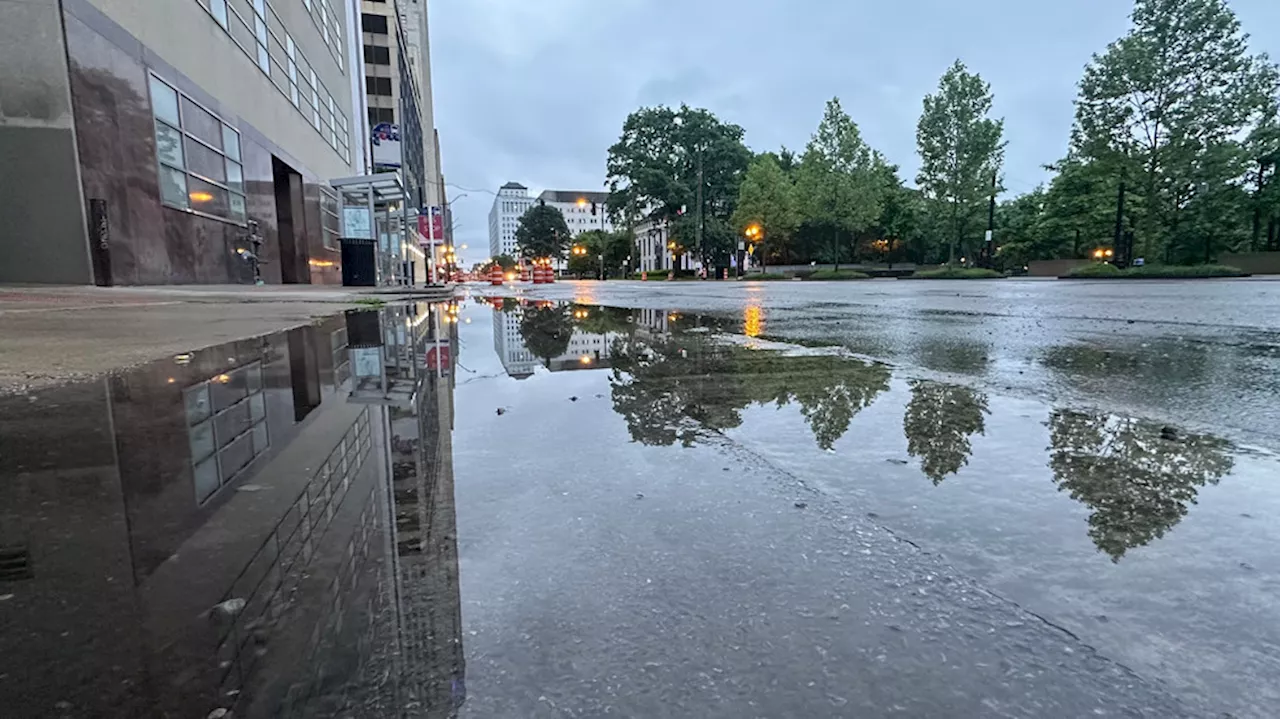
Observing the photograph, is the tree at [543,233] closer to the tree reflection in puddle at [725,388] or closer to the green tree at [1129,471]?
the tree reflection in puddle at [725,388]

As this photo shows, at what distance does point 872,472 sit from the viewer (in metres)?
2.18

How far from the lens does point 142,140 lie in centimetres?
1425

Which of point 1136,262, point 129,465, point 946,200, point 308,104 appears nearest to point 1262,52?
point 1136,262

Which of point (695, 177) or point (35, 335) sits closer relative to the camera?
point (35, 335)

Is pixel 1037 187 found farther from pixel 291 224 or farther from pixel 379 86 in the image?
pixel 291 224

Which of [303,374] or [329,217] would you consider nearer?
[303,374]

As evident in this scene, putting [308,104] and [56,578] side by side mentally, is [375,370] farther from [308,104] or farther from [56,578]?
[308,104]

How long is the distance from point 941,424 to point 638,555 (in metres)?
1.83

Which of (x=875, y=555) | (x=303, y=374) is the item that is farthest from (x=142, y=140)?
(x=875, y=555)

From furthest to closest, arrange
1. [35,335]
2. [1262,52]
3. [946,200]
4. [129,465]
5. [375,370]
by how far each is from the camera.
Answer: [946,200] → [1262,52] → [35,335] → [375,370] → [129,465]

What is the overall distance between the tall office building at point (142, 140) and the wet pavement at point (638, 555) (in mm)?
12341

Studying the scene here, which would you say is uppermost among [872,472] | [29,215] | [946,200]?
[946,200]

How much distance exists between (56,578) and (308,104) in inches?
1355

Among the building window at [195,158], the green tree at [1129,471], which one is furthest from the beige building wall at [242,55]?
the green tree at [1129,471]
